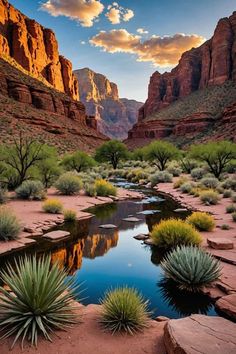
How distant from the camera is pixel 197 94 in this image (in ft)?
341

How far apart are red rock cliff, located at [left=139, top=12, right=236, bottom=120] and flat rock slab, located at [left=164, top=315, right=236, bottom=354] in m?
99.4

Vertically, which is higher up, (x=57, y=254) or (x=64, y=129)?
(x=64, y=129)

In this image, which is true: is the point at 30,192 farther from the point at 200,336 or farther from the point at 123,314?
the point at 200,336

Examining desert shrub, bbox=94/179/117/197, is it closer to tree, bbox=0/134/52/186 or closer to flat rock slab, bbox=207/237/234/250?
tree, bbox=0/134/52/186

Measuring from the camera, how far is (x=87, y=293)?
6.80 meters

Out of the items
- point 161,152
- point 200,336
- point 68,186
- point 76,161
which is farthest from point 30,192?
point 161,152

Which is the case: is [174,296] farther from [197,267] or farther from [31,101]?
[31,101]

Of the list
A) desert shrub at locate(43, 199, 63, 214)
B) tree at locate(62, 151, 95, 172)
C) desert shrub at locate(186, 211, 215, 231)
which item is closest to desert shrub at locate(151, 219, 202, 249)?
desert shrub at locate(186, 211, 215, 231)

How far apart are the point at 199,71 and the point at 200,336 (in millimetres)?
Answer: 127683

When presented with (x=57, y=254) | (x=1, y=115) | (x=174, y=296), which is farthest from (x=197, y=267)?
(x=1, y=115)

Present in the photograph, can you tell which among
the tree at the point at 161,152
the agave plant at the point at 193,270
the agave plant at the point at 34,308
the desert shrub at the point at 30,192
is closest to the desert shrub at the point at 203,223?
the agave plant at the point at 193,270

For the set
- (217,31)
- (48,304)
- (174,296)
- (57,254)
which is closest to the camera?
(48,304)

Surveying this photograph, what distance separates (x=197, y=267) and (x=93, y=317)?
2.78 metres

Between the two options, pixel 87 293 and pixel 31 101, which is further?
pixel 31 101
